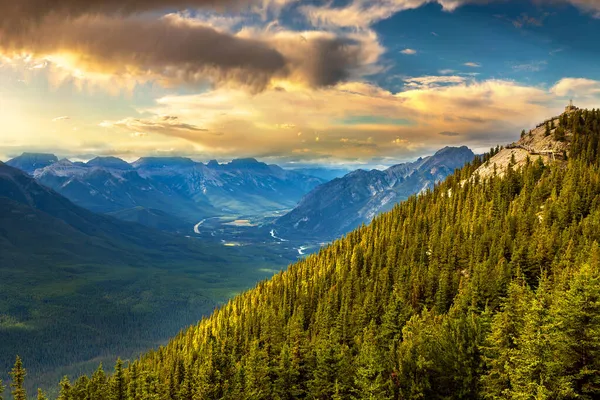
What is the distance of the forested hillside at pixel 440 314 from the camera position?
4903 centimetres

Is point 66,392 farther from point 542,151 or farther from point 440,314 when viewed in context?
point 542,151

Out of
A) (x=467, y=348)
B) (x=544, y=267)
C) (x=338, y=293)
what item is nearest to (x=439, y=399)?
(x=467, y=348)

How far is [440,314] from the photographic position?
306 feet

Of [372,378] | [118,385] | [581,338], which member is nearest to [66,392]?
[118,385]

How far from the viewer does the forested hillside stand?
1930 inches

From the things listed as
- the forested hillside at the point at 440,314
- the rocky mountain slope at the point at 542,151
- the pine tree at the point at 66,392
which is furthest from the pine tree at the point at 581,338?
the rocky mountain slope at the point at 542,151

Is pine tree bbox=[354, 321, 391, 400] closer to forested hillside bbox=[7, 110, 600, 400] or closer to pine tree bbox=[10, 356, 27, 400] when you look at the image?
forested hillside bbox=[7, 110, 600, 400]

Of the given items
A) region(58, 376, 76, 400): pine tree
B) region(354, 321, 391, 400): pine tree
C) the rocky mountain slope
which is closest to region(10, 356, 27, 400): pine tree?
region(58, 376, 76, 400): pine tree

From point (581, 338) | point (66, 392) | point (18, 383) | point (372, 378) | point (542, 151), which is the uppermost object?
point (542, 151)

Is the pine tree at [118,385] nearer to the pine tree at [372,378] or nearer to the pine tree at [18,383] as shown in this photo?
the pine tree at [18,383]

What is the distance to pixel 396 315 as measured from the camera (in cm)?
9675

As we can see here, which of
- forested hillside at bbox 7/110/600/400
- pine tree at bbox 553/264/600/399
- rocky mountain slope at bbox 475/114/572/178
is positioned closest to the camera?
pine tree at bbox 553/264/600/399

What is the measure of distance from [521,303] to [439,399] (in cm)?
1927

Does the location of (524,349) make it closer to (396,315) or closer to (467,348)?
(467,348)
